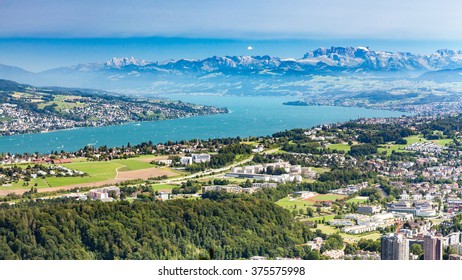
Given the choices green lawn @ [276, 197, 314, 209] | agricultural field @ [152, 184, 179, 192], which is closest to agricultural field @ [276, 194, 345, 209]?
green lawn @ [276, 197, 314, 209]

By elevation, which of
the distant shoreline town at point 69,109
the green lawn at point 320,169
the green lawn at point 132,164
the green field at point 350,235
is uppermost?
the green field at point 350,235

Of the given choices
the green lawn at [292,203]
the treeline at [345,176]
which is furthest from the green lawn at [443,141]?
the green lawn at [292,203]

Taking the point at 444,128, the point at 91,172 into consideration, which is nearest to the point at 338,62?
the point at 444,128

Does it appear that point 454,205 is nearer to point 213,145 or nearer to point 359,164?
point 359,164

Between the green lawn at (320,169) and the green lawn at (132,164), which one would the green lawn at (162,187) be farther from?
the green lawn at (320,169)

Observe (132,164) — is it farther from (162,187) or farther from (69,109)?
(69,109)
